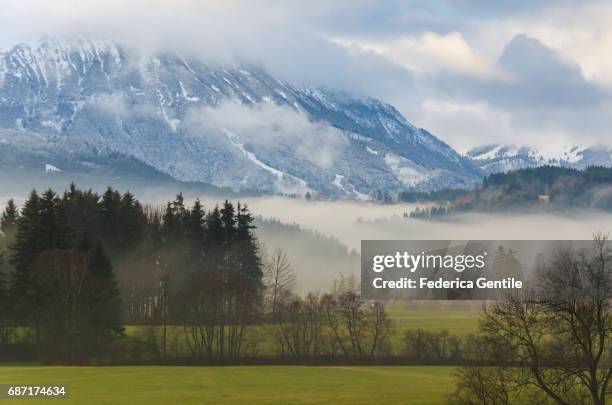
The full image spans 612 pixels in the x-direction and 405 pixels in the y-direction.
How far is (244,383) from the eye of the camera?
403ft

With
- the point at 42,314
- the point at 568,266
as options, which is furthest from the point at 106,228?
the point at 568,266

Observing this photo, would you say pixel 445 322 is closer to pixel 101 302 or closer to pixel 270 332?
pixel 270 332

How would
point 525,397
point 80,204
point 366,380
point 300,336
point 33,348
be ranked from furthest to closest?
point 80,204, point 300,336, point 33,348, point 366,380, point 525,397

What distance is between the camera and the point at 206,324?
156750mm

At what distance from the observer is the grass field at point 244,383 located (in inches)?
4173

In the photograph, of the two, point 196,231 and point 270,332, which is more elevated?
point 196,231

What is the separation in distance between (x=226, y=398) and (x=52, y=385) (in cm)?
1749

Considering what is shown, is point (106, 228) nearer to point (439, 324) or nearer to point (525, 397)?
point (439, 324)

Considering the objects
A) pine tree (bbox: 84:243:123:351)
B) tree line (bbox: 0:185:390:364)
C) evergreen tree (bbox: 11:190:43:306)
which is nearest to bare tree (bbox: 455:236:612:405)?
tree line (bbox: 0:185:390:364)

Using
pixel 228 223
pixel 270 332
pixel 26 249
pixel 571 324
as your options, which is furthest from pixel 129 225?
pixel 571 324

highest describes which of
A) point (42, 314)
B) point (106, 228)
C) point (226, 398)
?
point (106, 228)

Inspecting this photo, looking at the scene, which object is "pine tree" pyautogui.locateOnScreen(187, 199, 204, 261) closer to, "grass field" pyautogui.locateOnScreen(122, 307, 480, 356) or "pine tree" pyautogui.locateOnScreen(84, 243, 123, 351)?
"grass field" pyautogui.locateOnScreen(122, 307, 480, 356)

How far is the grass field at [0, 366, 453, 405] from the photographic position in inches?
4173

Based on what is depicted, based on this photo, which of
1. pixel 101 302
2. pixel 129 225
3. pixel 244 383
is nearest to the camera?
pixel 244 383
